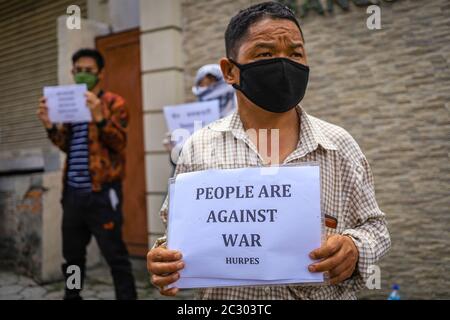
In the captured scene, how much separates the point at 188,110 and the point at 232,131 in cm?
228

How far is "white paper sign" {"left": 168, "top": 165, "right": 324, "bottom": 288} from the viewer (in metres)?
1.25

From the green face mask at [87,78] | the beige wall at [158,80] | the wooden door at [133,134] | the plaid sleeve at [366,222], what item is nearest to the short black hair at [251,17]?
the plaid sleeve at [366,222]

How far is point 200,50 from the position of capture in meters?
4.82

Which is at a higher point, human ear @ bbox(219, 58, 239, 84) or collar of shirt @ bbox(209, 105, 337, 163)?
human ear @ bbox(219, 58, 239, 84)

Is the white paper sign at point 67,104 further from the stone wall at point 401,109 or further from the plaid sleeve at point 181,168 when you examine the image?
the stone wall at point 401,109

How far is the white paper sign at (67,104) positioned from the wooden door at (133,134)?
1966 mm

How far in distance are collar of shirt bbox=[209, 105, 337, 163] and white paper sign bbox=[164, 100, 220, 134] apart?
1920mm

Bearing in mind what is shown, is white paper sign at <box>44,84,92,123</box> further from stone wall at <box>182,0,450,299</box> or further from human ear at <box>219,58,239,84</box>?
stone wall at <box>182,0,450,299</box>

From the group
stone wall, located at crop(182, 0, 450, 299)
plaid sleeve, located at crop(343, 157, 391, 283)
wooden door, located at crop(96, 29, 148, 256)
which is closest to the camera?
plaid sleeve, located at crop(343, 157, 391, 283)

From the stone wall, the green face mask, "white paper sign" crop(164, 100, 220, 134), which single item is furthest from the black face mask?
the stone wall

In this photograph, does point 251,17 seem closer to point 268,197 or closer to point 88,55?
point 268,197

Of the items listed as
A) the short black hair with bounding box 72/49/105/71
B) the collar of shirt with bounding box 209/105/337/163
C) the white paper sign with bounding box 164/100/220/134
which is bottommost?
the collar of shirt with bounding box 209/105/337/163

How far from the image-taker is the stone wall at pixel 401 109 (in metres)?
3.51
